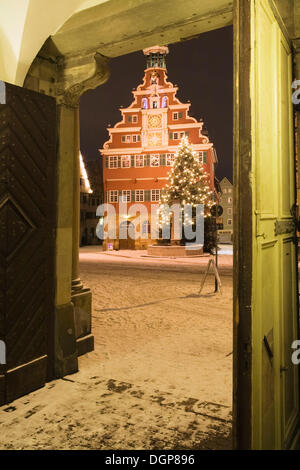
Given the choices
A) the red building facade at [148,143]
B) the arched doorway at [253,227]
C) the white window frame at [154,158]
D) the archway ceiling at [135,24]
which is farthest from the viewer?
the white window frame at [154,158]

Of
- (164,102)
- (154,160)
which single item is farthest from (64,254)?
(164,102)

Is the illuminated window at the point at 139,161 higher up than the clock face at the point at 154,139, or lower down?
lower down

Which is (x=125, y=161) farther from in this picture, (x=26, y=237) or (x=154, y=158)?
(x=26, y=237)

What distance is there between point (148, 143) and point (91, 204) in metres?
14.5

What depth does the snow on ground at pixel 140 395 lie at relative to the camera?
9.60ft

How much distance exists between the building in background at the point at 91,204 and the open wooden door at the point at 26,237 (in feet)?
117

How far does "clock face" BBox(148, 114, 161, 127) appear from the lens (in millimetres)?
31484

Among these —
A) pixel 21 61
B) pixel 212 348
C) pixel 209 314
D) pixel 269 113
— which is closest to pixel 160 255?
pixel 209 314

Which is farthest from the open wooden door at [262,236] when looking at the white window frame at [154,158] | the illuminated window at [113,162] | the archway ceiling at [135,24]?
the illuminated window at [113,162]

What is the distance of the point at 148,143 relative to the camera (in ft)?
104

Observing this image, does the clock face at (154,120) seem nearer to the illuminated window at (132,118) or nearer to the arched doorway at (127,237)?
the illuminated window at (132,118)

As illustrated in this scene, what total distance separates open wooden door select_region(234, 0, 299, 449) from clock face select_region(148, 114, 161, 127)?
29798mm

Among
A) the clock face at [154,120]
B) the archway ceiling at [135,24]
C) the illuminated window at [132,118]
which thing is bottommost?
the archway ceiling at [135,24]

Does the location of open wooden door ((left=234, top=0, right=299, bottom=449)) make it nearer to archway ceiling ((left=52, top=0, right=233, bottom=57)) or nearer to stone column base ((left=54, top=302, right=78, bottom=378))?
archway ceiling ((left=52, top=0, right=233, bottom=57))
